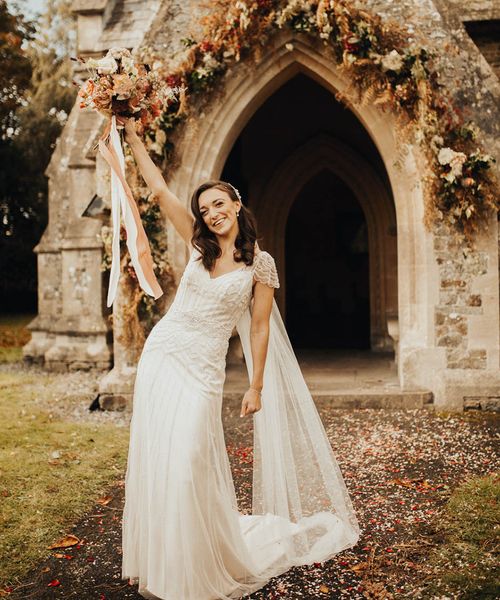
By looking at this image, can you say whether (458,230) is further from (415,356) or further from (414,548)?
(414,548)

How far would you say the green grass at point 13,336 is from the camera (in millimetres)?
12547

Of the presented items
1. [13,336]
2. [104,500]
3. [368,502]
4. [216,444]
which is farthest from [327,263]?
[216,444]

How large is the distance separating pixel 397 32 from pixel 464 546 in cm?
500

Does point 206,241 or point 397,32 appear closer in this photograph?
point 206,241

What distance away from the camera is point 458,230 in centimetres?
682

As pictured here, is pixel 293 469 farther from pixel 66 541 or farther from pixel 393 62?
pixel 393 62

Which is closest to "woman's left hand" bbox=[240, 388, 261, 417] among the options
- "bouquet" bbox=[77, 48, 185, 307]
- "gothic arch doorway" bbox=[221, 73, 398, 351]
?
"bouquet" bbox=[77, 48, 185, 307]

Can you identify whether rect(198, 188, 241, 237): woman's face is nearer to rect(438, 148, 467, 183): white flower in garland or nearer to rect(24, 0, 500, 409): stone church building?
rect(438, 148, 467, 183): white flower in garland

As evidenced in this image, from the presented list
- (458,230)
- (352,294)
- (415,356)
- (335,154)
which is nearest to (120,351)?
(415,356)

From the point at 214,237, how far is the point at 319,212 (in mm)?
11130

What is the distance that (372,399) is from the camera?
7.08 meters

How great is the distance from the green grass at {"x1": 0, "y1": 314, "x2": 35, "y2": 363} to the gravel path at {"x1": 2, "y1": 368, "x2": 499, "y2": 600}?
5.66 meters

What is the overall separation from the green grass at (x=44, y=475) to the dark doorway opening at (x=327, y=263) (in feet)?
26.1

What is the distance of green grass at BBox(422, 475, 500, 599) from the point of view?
3117mm
